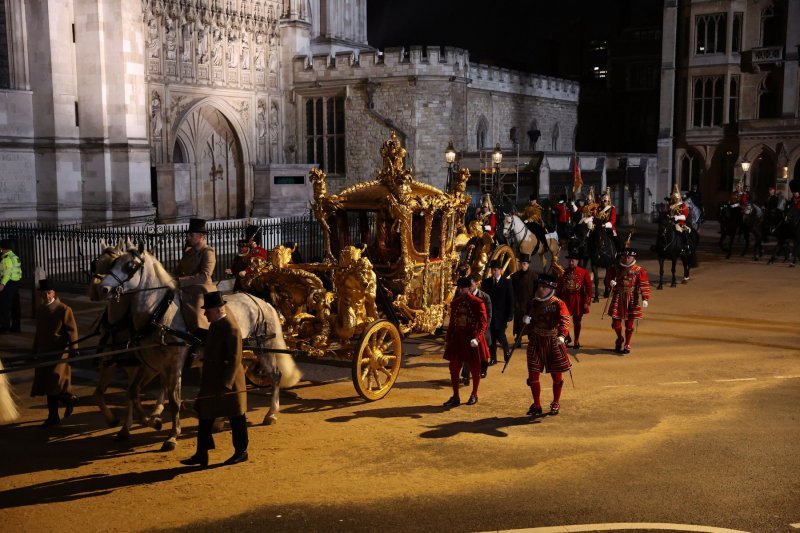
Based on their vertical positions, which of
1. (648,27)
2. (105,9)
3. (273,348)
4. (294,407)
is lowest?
(294,407)

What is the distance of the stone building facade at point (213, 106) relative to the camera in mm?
25516

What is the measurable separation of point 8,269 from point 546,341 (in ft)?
34.3

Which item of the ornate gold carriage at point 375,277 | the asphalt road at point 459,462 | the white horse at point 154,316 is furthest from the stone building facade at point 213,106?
the white horse at point 154,316

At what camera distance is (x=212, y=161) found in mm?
33375

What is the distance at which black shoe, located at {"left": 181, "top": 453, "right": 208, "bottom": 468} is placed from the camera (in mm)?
8094

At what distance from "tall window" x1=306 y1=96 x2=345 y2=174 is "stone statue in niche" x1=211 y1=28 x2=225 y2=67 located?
181 inches

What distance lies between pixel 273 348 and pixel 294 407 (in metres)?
0.92

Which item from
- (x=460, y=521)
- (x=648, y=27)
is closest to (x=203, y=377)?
(x=460, y=521)

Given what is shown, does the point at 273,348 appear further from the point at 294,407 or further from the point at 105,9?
the point at 105,9

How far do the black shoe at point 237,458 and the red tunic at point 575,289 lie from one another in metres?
6.63

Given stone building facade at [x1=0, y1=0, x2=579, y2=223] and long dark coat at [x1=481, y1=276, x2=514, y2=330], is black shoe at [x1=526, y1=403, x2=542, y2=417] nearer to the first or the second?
long dark coat at [x1=481, y1=276, x2=514, y2=330]

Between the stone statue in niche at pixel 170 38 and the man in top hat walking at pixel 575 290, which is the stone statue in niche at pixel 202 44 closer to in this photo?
the stone statue in niche at pixel 170 38

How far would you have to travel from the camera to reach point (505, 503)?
7152mm

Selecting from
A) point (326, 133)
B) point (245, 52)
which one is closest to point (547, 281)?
point (245, 52)
